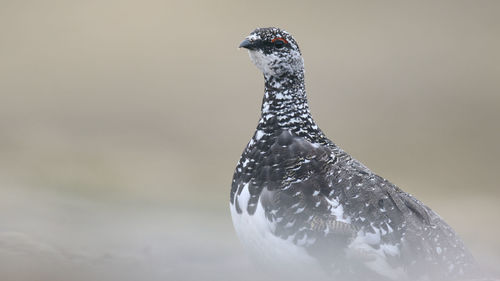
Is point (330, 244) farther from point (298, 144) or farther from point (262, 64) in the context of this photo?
point (262, 64)

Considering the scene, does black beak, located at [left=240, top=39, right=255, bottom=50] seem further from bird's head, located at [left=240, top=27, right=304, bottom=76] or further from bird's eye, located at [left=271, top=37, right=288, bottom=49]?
bird's eye, located at [left=271, top=37, right=288, bottom=49]

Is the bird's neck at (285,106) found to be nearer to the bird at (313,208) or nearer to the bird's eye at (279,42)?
the bird at (313,208)

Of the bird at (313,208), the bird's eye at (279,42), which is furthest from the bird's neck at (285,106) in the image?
the bird's eye at (279,42)

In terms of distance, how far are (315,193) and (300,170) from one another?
0.18m

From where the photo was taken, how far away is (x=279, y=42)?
437 cm

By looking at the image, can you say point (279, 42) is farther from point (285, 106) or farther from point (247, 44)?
point (285, 106)

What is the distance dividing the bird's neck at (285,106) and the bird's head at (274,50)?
0.20ft

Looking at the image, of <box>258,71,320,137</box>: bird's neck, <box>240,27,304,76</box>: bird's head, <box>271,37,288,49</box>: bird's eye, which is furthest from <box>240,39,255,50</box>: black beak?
<box>258,71,320,137</box>: bird's neck

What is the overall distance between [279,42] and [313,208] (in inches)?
38.8

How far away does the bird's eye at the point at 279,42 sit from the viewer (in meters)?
4.36

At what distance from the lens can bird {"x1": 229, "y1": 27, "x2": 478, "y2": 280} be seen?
13.0 feet

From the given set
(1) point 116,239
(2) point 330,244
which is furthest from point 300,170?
(1) point 116,239

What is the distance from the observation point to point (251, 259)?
423 centimetres

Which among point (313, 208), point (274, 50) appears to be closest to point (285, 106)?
point (274, 50)
